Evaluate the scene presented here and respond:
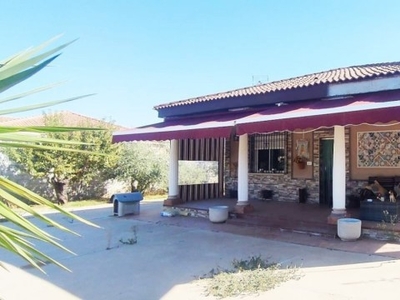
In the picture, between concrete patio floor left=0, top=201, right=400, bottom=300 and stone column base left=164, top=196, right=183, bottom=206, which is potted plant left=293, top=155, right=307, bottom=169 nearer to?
concrete patio floor left=0, top=201, right=400, bottom=300

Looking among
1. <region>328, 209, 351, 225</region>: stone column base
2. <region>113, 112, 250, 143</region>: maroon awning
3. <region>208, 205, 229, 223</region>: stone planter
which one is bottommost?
<region>208, 205, 229, 223</region>: stone planter

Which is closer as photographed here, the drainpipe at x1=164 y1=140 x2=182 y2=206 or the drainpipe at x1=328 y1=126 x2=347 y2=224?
the drainpipe at x1=328 y1=126 x2=347 y2=224

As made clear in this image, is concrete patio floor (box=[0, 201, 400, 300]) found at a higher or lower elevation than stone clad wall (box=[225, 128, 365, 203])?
lower


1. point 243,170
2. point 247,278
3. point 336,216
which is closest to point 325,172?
point 243,170

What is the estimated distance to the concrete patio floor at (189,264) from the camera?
28.5ft

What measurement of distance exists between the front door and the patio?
1.07 m

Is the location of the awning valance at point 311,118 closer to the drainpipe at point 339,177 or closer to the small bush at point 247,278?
the drainpipe at point 339,177

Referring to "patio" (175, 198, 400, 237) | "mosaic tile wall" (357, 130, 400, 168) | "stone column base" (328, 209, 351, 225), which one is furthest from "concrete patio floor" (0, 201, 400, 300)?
"mosaic tile wall" (357, 130, 400, 168)

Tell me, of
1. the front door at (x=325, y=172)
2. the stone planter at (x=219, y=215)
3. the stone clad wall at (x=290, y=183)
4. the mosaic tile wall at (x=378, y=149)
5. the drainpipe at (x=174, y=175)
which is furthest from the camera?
the drainpipe at (x=174, y=175)

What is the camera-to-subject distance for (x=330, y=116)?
12445mm

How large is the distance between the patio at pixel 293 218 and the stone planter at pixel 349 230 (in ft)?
2.23

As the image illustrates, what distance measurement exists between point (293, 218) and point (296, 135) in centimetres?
721

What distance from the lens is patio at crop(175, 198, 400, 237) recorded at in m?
14.1

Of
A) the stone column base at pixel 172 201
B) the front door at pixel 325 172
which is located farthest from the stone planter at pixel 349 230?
the stone column base at pixel 172 201
